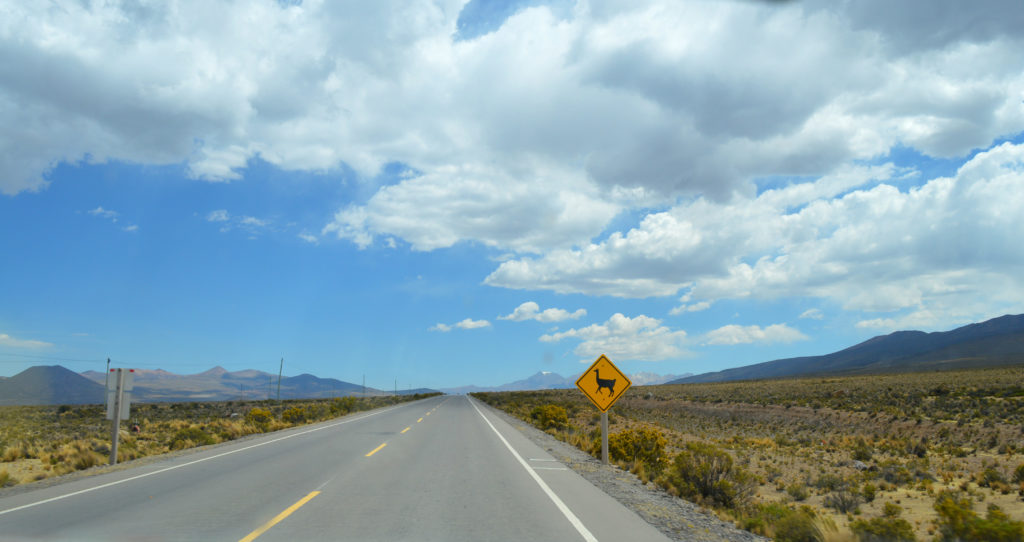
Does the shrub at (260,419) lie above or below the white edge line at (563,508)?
A: above

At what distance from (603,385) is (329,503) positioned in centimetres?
819

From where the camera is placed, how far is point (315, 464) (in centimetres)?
1259

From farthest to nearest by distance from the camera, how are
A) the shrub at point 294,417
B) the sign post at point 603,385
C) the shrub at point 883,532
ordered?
the shrub at point 294,417 < the sign post at point 603,385 < the shrub at point 883,532

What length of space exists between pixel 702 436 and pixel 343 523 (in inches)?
1007

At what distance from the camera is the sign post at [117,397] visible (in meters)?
14.7

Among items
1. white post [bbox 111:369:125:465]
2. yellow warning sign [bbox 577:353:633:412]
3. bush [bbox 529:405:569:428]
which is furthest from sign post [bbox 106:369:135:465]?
bush [bbox 529:405:569:428]

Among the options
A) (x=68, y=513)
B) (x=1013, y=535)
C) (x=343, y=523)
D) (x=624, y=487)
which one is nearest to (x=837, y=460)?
(x=624, y=487)

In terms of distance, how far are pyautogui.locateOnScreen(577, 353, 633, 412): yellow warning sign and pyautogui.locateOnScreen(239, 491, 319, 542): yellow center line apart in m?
7.58

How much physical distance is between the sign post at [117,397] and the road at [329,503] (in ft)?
5.99

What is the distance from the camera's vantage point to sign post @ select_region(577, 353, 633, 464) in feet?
47.9

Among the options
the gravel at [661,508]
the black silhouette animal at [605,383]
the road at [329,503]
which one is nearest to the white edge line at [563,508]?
the road at [329,503]

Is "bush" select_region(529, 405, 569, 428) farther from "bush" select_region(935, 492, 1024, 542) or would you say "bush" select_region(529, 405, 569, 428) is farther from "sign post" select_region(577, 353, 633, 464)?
"bush" select_region(935, 492, 1024, 542)

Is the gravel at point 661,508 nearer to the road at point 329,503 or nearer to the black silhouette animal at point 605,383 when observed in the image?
the road at point 329,503

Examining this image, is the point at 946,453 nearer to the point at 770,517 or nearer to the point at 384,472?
the point at 770,517
